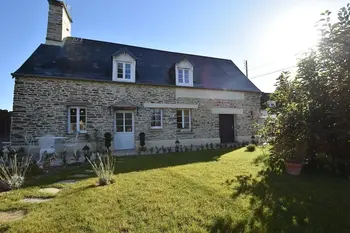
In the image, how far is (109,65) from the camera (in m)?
11.8

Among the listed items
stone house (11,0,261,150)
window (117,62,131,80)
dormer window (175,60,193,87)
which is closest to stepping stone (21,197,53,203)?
stone house (11,0,261,150)

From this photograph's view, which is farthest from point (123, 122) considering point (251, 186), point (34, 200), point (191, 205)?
point (191, 205)

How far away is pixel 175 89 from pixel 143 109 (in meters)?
2.45

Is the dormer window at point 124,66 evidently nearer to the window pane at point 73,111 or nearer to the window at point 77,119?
the window at point 77,119

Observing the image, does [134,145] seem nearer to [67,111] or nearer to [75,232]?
[67,111]

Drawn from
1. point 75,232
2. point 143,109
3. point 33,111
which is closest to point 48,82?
point 33,111

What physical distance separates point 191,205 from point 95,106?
8797mm

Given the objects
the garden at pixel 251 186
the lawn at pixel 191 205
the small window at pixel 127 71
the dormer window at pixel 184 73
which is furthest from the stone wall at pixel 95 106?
the lawn at pixel 191 205

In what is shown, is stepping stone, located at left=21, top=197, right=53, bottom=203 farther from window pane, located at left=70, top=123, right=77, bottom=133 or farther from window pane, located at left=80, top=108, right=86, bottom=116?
window pane, located at left=80, top=108, right=86, bottom=116

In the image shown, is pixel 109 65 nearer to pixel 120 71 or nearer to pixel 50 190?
pixel 120 71

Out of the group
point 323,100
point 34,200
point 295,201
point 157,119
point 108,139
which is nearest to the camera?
point 295,201

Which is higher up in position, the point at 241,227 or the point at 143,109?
the point at 143,109

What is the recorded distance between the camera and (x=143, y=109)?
1152 centimetres

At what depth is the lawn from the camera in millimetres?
2709
